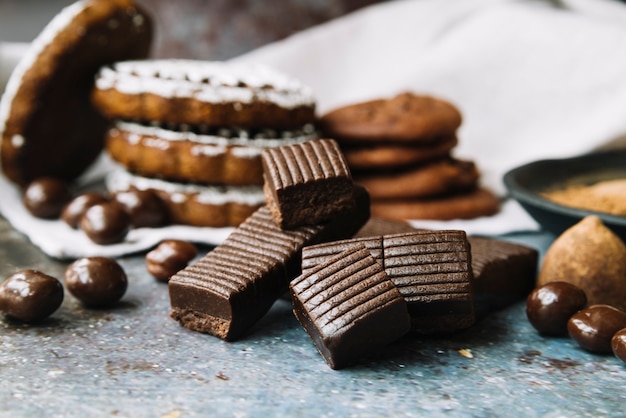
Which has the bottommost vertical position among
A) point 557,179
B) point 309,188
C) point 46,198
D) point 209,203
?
point 46,198

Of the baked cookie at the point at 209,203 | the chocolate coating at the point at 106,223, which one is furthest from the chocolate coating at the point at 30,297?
the baked cookie at the point at 209,203

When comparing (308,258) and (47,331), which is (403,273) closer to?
(308,258)

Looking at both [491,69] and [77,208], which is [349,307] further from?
[491,69]

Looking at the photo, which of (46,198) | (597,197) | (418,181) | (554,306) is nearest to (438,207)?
(418,181)

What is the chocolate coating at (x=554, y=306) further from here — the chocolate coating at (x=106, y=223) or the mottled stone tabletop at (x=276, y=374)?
the chocolate coating at (x=106, y=223)

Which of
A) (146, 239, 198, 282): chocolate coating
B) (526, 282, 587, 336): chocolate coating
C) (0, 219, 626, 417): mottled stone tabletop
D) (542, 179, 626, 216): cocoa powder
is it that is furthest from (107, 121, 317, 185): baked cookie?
(526, 282, 587, 336): chocolate coating

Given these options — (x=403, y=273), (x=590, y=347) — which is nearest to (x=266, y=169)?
(x=403, y=273)
